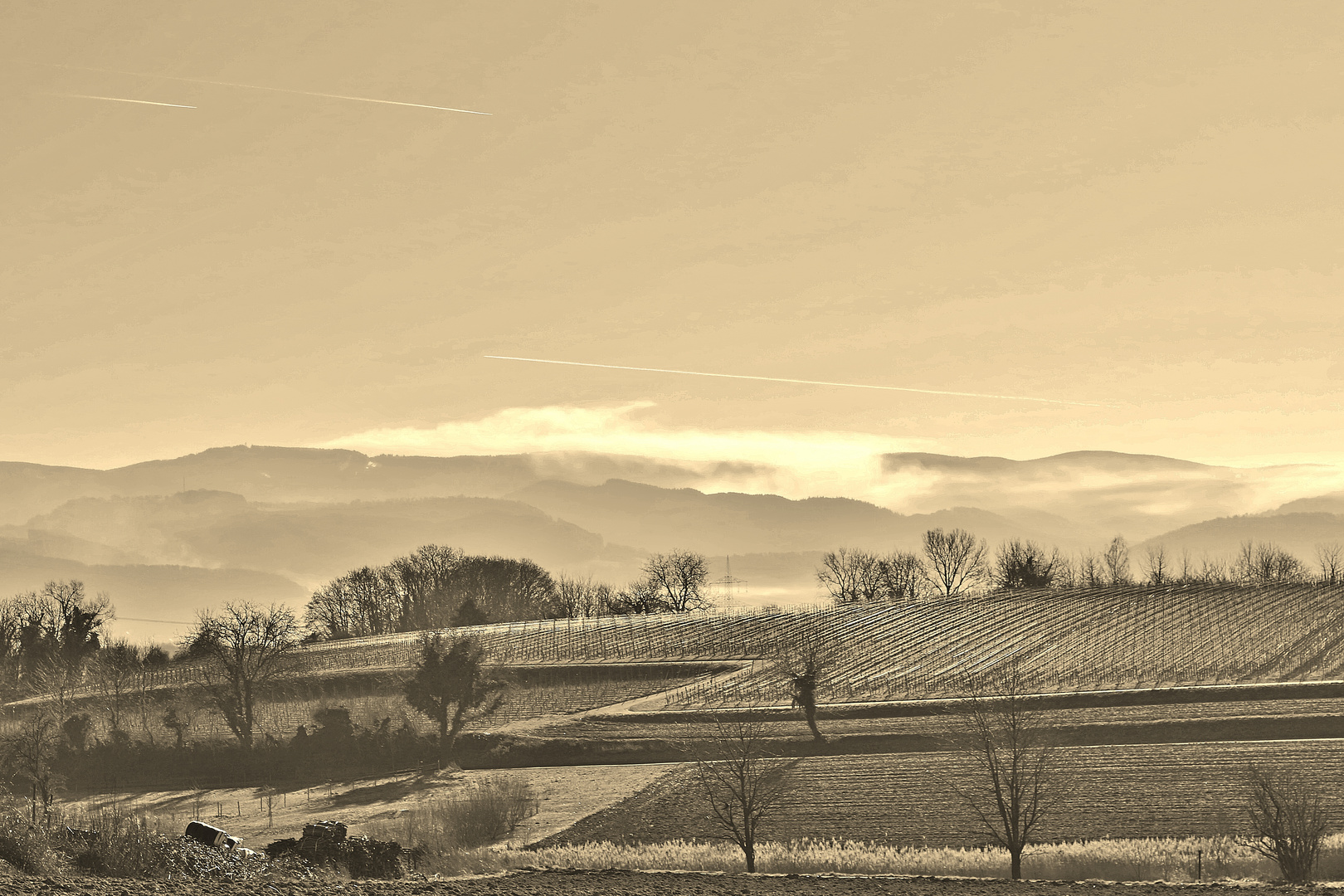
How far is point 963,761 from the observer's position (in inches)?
2094

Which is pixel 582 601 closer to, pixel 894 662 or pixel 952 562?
pixel 952 562

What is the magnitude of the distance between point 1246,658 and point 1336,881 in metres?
53.8

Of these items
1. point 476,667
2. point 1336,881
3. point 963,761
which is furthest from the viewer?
point 476,667

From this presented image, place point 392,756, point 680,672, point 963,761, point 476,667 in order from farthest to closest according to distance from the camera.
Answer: point 680,672 < point 476,667 < point 392,756 < point 963,761

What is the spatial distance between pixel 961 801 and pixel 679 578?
481ft

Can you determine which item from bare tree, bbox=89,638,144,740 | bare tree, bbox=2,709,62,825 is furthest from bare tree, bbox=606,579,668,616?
bare tree, bbox=2,709,62,825

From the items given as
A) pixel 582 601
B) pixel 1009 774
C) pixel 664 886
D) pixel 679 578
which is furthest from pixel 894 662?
pixel 582 601

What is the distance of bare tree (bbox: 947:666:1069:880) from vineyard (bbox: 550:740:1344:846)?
0.63 metres

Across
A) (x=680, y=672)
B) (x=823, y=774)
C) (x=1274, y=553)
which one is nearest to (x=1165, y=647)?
(x=680, y=672)

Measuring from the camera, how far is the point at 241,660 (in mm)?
87188

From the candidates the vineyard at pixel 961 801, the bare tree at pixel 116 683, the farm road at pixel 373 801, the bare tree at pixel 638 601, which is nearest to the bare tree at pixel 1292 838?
the vineyard at pixel 961 801

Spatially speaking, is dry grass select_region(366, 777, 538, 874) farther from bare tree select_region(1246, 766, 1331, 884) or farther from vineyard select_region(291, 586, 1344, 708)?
vineyard select_region(291, 586, 1344, 708)

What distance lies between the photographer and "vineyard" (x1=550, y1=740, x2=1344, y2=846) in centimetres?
4159

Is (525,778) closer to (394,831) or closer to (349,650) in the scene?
(394,831)
